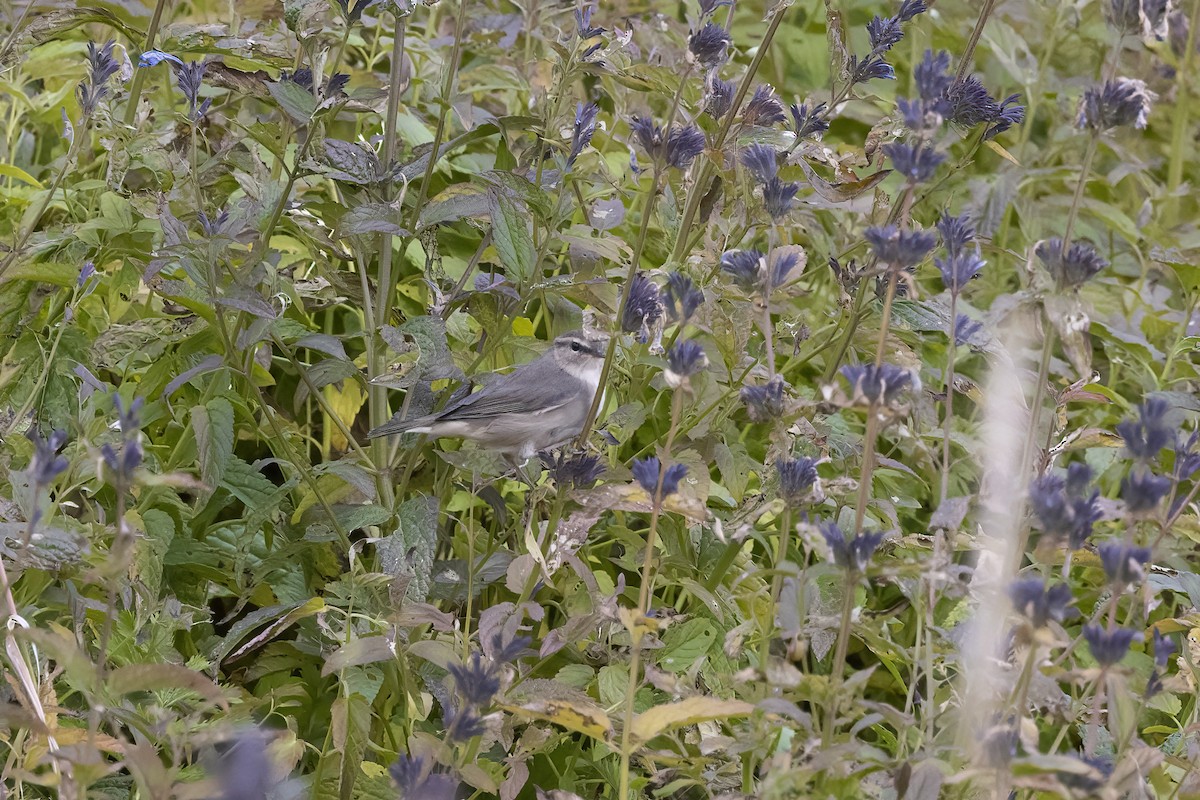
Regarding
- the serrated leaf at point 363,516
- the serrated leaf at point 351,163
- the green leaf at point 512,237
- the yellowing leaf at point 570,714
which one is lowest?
the serrated leaf at point 363,516

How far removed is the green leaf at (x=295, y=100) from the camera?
222 cm

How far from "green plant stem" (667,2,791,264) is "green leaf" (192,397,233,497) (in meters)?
0.89

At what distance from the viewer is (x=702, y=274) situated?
249 centimetres

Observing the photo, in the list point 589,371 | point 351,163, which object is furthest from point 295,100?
point 589,371

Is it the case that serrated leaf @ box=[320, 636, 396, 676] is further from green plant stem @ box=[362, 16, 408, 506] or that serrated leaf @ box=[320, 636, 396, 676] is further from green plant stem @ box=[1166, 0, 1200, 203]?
green plant stem @ box=[1166, 0, 1200, 203]

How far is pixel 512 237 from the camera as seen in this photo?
233 centimetres

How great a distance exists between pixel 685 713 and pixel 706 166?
3.80ft

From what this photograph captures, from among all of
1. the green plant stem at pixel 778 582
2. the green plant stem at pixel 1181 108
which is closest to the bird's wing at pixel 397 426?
the green plant stem at pixel 778 582

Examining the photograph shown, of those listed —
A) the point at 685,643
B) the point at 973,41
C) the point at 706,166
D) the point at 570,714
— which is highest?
the point at 973,41

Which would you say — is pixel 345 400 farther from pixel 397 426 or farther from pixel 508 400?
pixel 397 426

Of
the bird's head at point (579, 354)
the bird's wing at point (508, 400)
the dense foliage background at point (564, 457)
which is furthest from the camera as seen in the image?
the bird's head at point (579, 354)

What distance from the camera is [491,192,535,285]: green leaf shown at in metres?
2.31

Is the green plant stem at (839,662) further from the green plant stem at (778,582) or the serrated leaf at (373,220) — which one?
the serrated leaf at (373,220)

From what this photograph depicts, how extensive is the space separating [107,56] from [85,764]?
1444mm
